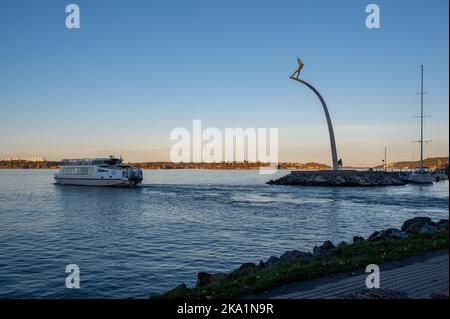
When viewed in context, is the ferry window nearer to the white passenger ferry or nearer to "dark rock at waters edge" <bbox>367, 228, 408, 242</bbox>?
the white passenger ferry

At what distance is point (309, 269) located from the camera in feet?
33.7

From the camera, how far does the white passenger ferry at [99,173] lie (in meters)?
81.9

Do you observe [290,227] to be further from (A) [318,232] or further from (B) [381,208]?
(B) [381,208]

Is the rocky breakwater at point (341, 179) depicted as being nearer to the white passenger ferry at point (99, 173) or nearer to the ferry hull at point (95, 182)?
the white passenger ferry at point (99, 173)

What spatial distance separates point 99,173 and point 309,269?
3116 inches

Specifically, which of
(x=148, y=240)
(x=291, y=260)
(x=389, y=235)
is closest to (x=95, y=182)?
(x=148, y=240)

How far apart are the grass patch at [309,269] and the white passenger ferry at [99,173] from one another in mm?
72001

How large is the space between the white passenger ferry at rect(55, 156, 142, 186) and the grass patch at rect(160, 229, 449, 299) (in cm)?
7200

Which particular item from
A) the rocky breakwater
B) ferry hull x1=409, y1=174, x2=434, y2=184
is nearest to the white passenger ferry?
the rocky breakwater

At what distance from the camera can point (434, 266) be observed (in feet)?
34.0

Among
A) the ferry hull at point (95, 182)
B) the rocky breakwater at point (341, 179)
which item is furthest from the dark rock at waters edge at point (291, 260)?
the ferry hull at point (95, 182)
